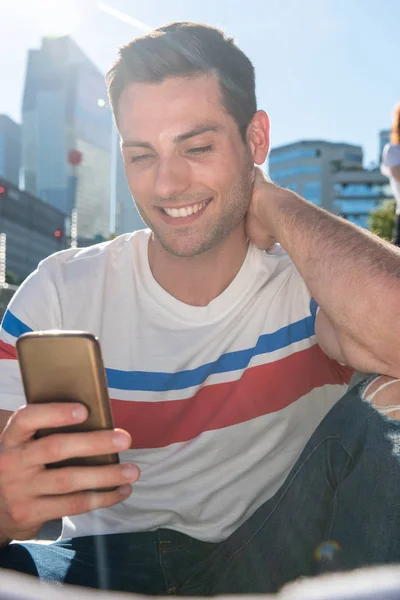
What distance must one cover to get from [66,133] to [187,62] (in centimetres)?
13640

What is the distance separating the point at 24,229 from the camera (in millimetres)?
100688

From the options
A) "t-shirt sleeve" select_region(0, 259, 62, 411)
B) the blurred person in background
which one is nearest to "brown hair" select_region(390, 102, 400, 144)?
the blurred person in background

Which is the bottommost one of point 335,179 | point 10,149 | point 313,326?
point 313,326

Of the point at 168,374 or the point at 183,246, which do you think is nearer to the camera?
the point at 168,374

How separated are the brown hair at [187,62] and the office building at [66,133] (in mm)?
113732

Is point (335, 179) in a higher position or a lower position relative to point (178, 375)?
higher

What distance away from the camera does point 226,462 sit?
208cm

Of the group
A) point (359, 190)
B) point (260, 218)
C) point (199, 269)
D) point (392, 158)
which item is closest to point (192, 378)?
point (199, 269)

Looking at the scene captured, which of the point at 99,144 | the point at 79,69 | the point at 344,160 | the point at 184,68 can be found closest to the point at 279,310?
the point at 184,68

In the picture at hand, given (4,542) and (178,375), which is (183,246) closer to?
(178,375)

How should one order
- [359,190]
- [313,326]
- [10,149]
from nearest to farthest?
[313,326]
[359,190]
[10,149]

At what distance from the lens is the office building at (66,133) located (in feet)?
401

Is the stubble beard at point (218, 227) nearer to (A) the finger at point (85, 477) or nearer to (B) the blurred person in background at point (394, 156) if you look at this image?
(A) the finger at point (85, 477)

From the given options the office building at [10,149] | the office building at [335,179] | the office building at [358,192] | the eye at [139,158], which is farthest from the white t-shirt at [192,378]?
the office building at [10,149]
